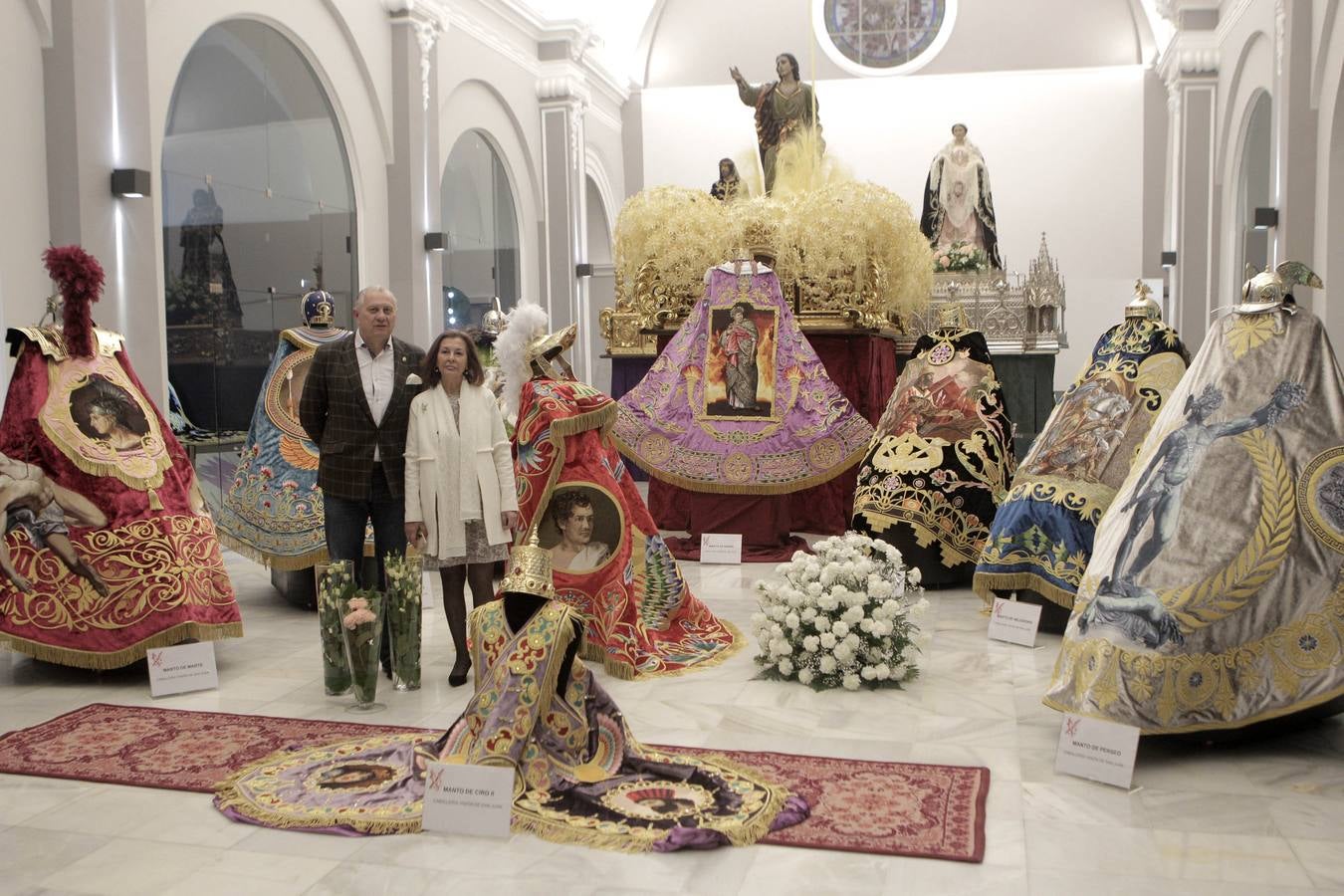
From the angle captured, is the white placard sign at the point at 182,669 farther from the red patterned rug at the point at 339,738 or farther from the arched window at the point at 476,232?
the arched window at the point at 476,232

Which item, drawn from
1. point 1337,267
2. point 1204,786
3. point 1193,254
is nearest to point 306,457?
point 1204,786

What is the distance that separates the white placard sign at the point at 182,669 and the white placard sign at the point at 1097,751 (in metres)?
3.74

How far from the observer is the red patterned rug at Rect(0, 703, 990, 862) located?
12.4ft

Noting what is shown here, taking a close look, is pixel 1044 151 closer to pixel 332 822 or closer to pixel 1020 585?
pixel 1020 585

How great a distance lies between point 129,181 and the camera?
28.6 feet

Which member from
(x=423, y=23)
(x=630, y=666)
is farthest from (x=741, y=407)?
(x=423, y=23)

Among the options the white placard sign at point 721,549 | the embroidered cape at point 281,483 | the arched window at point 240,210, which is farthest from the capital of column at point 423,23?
the white placard sign at point 721,549

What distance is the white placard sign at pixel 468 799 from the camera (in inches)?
150

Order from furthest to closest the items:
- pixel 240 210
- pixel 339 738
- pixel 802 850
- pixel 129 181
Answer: pixel 240 210
pixel 129 181
pixel 339 738
pixel 802 850

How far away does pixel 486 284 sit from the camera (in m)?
16.3

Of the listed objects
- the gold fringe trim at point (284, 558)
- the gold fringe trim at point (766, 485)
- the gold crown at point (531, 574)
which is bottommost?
the gold fringe trim at point (284, 558)

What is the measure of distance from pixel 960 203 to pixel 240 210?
813cm

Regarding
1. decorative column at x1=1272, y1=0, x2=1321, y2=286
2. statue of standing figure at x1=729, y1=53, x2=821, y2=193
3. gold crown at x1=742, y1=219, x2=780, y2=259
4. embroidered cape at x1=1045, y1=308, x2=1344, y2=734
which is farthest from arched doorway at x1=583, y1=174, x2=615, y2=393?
embroidered cape at x1=1045, y1=308, x2=1344, y2=734

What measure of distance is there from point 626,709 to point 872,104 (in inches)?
698
